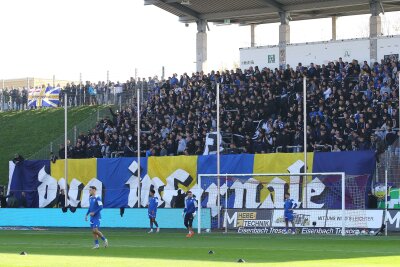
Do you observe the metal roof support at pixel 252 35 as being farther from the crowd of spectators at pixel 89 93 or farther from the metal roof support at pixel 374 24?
the metal roof support at pixel 374 24

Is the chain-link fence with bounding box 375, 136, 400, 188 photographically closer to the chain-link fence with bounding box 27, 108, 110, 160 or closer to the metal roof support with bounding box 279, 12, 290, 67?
the metal roof support with bounding box 279, 12, 290, 67

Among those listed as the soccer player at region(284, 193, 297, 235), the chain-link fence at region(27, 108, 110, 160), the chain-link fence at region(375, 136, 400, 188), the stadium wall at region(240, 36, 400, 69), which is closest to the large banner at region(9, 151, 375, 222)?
the chain-link fence at region(375, 136, 400, 188)

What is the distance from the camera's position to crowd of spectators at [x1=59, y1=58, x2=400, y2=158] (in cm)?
4447

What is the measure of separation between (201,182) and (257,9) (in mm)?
17865

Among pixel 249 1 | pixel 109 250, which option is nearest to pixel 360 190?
pixel 109 250

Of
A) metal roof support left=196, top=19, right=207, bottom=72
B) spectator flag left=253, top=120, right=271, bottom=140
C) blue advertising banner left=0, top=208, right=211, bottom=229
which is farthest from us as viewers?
metal roof support left=196, top=19, right=207, bottom=72

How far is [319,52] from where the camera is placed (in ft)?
189

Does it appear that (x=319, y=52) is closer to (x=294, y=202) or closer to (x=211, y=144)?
(x=211, y=144)

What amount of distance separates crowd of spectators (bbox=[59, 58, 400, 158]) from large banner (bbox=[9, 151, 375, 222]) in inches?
29.2

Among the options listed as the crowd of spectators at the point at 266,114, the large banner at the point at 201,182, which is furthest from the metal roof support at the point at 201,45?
the large banner at the point at 201,182

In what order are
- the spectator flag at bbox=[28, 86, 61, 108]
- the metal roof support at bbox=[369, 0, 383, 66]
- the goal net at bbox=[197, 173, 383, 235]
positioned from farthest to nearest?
1. the spectator flag at bbox=[28, 86, 61, 108]
2. the metal roof support at bbox=[369, 0, 383, 66]
3. the goal net at bbox=[197, 173, 383, 235]

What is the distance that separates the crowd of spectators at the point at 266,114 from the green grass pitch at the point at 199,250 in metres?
7.05

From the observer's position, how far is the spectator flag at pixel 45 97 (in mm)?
73875

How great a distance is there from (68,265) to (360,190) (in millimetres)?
21721
